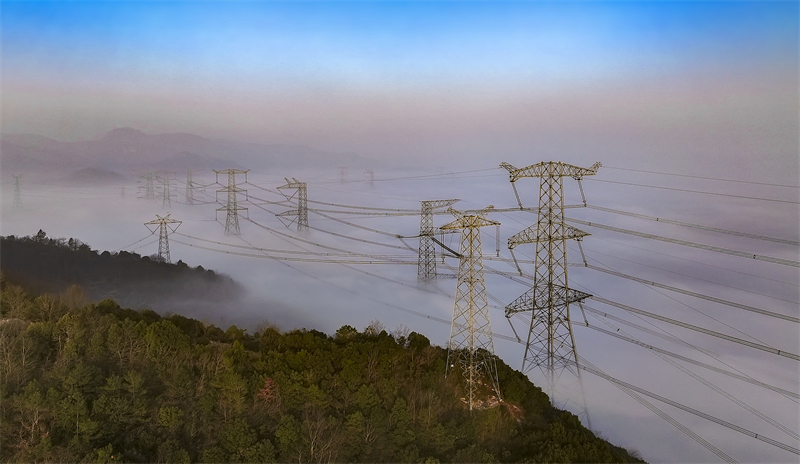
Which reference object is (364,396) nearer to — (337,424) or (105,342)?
(337,424)

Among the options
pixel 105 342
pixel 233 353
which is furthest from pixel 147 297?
pixel 233 353

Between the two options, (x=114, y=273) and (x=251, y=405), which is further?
(x=114, y=273)

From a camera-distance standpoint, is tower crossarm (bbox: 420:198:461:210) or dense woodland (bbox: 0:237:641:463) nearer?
dense woodland (bbox: 0:237:641:463)

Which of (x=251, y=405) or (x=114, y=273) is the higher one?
(x=114, y=273)

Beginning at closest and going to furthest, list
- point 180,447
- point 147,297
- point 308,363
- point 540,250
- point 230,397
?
point 180,447
point 230,397
point 308,363
point 540,250
point 147,297

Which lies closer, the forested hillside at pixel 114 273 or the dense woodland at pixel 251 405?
the dense woodland at pixel 251 405
